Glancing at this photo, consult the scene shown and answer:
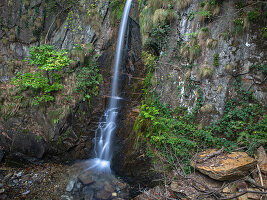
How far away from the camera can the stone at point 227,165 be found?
350cm

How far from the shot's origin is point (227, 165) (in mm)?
3631

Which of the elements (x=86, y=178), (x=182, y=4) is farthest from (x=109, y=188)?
(x=182, y=4)

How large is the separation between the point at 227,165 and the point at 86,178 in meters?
4.84

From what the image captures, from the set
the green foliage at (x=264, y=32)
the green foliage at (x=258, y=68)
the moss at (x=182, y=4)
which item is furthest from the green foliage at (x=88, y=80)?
the green foliage at (x=264, y=32)

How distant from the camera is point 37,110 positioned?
6.70 metres

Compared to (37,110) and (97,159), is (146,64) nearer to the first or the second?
(97,159)

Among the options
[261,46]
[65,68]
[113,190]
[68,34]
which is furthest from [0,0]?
[261,46]

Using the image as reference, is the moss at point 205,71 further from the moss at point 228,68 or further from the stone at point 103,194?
the stone at point 103,194

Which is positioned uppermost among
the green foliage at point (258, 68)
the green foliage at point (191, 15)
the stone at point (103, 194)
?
the green foliage at point (191, 15)

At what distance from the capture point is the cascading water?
6.39 meters

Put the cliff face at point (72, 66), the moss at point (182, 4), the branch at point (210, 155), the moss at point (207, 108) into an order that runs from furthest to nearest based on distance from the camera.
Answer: the cliff face at point (72, 66) → the moss at point (182, 4) → the moss at point (207, 108) → the branch at point (210, 155)

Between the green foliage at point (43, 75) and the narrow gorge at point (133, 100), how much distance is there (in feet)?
0.20

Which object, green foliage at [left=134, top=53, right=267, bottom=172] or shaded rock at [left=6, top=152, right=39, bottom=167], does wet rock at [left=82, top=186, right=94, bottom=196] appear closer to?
green foliage at [left=134, top=53, right=267, bottom=172]

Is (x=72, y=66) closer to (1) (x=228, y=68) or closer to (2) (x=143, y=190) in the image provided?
Result: (2) (x=143, y=190)
